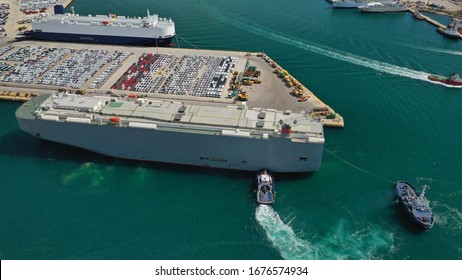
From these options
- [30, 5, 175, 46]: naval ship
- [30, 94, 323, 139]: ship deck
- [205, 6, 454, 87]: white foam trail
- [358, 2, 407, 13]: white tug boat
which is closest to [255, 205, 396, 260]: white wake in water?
[30, 94, 323, 139]: ship deck

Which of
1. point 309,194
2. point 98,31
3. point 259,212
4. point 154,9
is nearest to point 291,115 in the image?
point 309,194

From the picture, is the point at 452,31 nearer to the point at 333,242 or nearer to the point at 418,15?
the point at 418,15

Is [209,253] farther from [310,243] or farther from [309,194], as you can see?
[309,194]

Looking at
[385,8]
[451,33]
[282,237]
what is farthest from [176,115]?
[385,8]

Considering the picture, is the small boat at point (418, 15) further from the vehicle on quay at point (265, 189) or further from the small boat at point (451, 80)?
the vehicle on quay at point (265, 189)

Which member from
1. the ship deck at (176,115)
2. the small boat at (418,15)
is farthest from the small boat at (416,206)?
the small boat at (418,15)

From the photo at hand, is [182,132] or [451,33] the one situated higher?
[451,33]
